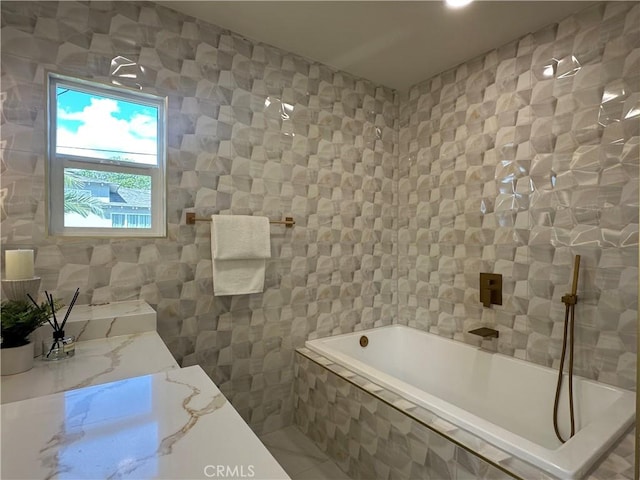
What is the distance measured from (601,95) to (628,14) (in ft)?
1.28

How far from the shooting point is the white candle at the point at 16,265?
1.21m

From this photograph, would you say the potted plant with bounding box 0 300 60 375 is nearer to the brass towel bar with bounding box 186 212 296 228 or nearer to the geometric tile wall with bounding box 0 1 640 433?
the geometric tile wall with bounding box 0 1 640 433

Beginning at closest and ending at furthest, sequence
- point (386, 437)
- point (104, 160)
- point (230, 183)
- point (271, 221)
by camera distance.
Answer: point (386, 437)
point (104, 160)
point (230, 183)
point (271, 221)

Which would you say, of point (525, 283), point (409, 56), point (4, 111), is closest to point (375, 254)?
point (525, 283)

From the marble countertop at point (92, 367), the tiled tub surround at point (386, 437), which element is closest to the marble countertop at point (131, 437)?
the marble countertop at point (92, 367)

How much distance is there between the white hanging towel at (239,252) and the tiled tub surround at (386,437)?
0.65 m

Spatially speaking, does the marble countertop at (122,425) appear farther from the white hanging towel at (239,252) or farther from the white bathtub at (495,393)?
the white bathtub at (495,393)

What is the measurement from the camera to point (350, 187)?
8.63ft

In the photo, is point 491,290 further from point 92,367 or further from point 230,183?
point 92,367

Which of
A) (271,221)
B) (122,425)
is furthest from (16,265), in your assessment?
(271,221)

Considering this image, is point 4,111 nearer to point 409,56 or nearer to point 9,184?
point 9,184

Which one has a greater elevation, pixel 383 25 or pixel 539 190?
pixel 383 25
